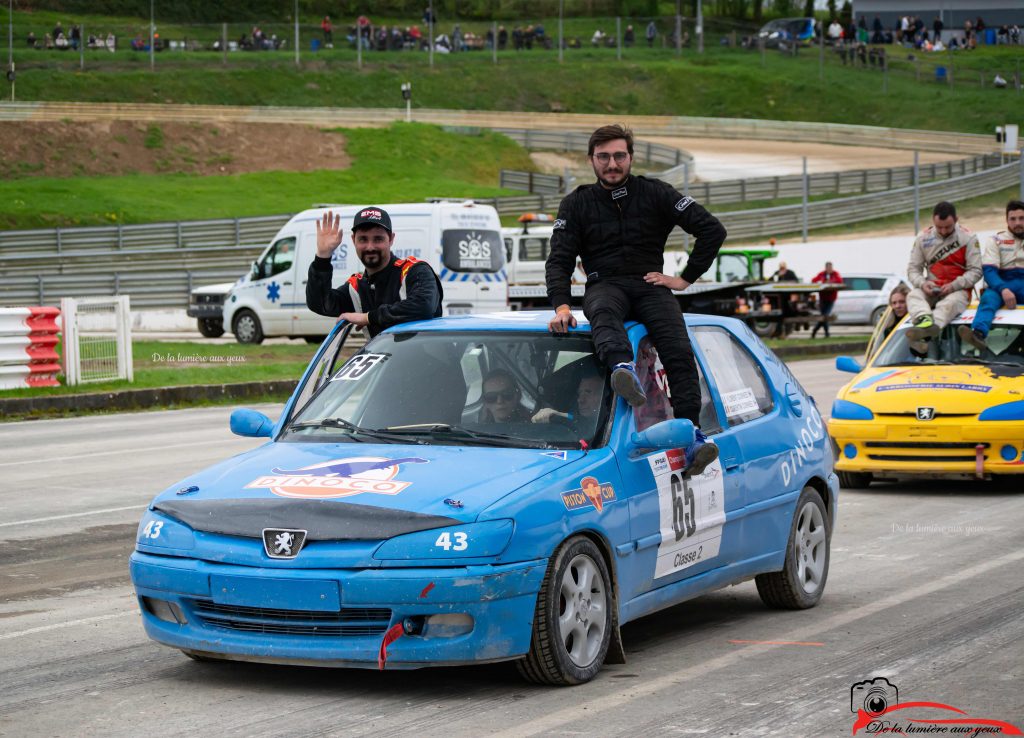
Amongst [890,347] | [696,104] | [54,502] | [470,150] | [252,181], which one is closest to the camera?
[54,502]

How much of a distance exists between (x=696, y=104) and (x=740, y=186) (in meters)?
24.9

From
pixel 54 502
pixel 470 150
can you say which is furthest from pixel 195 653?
pixel 470 150

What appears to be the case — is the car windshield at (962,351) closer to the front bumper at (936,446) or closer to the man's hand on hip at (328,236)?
the front bumper at (936,446)

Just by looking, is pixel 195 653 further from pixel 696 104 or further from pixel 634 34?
pixel 634 34

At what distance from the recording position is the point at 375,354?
7281 millimetres

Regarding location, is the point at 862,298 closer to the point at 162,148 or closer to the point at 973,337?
the point at 973,337

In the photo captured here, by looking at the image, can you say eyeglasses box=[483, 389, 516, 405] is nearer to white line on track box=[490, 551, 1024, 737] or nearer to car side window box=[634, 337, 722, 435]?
car side window box=[634, 337, 722, 435]

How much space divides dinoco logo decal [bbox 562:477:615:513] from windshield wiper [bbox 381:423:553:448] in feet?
1.03

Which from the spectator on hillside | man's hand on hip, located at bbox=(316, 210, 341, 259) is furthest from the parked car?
the spectator on hillside

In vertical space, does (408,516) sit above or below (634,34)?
below

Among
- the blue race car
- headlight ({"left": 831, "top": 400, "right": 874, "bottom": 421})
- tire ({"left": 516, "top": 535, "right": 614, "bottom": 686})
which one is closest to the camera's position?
the blue race car

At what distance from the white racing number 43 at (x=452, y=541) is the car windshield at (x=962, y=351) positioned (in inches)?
323

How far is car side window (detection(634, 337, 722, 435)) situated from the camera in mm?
6918

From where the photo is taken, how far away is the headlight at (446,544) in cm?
565
